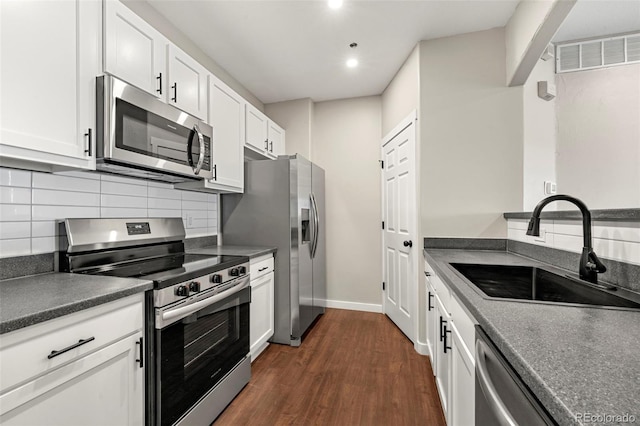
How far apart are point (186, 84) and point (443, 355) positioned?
2.34 meters

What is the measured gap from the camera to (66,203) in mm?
1490

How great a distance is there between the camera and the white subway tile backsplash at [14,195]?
1256 millimetres

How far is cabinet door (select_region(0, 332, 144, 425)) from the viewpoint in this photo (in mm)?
821

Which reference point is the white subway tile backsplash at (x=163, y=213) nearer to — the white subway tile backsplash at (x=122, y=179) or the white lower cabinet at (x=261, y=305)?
the white subway tile backsplash at (x=122, y=179)

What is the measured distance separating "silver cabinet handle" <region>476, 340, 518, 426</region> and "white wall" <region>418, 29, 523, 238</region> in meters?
1.74

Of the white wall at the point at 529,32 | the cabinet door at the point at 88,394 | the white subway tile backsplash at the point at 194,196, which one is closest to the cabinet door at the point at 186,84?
the white subway tile backsplash at the point at 194,196

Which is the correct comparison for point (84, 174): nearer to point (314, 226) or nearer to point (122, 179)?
point (122, 179)

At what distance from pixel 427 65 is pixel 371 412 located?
269 centimetres

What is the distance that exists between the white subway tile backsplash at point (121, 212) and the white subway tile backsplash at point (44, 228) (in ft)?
0.85

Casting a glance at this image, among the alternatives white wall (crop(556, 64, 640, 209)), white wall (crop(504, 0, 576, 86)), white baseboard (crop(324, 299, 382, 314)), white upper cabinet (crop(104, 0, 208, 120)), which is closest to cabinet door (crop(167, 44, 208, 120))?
white upper cabinet (crop(104, 0, 208, 120))

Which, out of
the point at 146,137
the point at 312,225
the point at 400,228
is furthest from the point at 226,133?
the point at 400,228

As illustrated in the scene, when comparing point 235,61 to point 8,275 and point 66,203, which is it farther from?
point 8,275

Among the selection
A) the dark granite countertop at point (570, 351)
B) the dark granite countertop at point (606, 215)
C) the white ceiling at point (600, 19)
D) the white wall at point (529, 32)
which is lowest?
the dark granite countertop at point (570, 351)

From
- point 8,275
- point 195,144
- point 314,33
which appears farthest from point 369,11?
point 8,275
